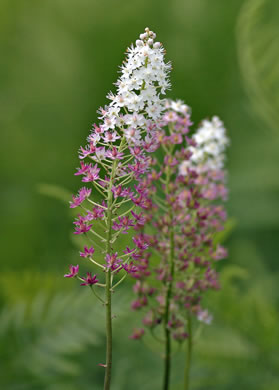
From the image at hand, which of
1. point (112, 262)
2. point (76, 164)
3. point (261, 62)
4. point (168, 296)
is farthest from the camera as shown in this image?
point (76, 164)

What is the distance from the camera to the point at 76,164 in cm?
252

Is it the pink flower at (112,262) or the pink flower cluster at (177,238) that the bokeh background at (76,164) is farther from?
the pink flower at (112,262)

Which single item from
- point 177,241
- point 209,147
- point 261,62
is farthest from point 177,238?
point 261,62

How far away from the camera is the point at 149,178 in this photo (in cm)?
96

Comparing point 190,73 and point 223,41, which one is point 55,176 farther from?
point 223,41

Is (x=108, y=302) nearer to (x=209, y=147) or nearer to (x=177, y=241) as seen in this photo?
(x=177, y=241)

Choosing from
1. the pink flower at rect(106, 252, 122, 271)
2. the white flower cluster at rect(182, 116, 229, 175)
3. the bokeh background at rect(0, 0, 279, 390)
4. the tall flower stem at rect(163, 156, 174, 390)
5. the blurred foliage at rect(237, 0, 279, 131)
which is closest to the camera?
the pink flower at rect(106, 252, 122, 271)

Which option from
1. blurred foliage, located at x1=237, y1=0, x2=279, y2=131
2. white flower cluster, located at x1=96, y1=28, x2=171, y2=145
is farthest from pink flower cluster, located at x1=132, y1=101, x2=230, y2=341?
blurred foliage, located at x1=237, y1=0, x2=279, y2=131

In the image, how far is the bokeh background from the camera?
1.63 metres

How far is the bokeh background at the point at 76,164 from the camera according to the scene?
5.35 ft

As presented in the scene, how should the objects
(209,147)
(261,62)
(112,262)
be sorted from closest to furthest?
(112,262), (209,147), (261,62)

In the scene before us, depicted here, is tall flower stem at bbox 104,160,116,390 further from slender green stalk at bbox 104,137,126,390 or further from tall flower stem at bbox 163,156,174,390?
tall flower stem at bbox 163,156,174,390

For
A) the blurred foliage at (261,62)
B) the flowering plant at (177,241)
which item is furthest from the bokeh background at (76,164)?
the flowering plant at (177,241)

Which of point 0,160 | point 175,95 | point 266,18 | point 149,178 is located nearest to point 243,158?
point 175,95
